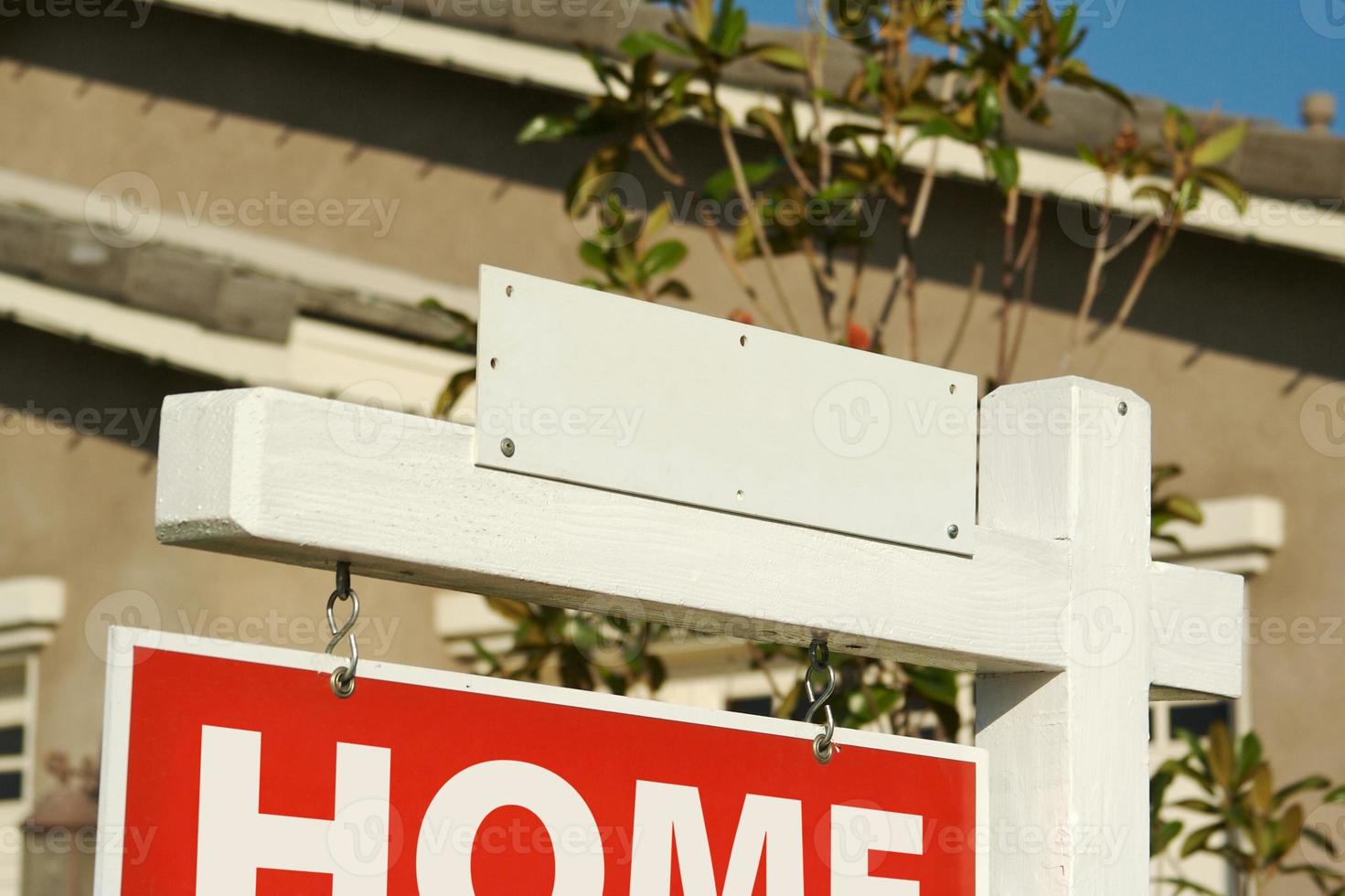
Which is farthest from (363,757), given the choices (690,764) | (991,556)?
(991,556)

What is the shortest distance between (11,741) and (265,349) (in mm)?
2750

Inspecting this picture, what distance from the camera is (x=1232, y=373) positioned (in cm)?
755

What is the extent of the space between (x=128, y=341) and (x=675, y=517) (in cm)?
705

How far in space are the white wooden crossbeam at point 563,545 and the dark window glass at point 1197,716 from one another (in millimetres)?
5256

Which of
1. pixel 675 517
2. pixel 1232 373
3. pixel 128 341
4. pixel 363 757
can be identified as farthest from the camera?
pixel 128 341

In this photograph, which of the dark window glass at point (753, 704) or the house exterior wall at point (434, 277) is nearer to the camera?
the house exterior wall at point (434, 277)

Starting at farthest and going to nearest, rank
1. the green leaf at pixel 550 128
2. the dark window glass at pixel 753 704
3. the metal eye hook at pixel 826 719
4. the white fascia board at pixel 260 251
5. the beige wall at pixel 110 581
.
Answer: the white fascia board at pixel 260 251
the beige wall at pixel 110 581
the dark window glass at pixel 753 704
the green leaf at pixel 550 128
the metal eye hook at pixel 826 719

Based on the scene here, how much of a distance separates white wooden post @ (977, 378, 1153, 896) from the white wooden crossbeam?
0.04 meters

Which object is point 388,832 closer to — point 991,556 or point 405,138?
point 991,556

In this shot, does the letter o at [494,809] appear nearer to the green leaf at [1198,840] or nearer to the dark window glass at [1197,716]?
the green leaf at [1198,840]

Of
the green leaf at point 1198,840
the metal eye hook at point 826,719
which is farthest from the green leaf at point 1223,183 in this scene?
the metal eye hook at point 826,719

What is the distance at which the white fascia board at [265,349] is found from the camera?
817cm

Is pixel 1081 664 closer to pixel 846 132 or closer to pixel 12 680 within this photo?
pixel 846 132

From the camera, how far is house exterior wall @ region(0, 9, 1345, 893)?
7195 millimetres
